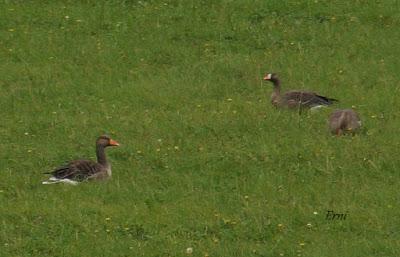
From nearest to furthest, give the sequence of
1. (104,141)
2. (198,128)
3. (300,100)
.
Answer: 1. (104,141)
2. (198,128)
3. (300,100)

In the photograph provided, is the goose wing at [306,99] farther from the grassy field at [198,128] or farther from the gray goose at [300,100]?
the grassy field at [198,128]

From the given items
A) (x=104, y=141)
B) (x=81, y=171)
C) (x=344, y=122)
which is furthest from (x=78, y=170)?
(x=344, y=122)

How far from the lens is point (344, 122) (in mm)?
19859

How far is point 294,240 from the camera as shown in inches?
614

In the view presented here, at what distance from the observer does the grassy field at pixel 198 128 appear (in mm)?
15805

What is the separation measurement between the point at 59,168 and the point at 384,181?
15.2 feet

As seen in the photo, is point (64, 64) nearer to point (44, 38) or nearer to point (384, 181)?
point (44, 38)

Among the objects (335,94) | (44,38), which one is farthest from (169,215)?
(44,38)

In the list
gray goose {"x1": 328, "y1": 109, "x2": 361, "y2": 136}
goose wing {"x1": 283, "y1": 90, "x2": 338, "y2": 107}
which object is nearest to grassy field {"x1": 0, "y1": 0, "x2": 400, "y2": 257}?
gray goose {"x1": 328, "y1": 109, "x2": 361, "y2": 136}


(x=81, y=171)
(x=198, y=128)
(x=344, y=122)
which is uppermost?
(x=81, y=171)

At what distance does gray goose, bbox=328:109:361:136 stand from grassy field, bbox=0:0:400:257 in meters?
0.18

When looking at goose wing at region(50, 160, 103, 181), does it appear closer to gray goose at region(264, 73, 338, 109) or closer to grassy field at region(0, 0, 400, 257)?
grassy field at region(0, 0, 400, 257)

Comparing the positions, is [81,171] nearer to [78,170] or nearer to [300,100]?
[78,170]

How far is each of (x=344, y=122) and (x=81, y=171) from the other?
14.8 ft
